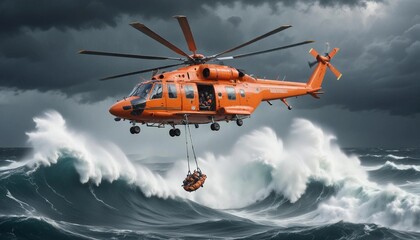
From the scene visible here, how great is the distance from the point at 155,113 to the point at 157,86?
1.06 m

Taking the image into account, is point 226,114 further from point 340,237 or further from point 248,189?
point 248,189

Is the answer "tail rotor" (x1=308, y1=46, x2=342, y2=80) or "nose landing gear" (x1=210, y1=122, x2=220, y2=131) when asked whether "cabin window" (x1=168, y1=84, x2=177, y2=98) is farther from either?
"tail rotor" (x1=308, y1=46, x2=342, y2=80)

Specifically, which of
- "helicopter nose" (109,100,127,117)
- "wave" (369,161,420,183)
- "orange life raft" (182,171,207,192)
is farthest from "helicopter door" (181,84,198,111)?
"wave" (369,161,420,183)

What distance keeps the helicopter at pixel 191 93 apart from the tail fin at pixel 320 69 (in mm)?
3807

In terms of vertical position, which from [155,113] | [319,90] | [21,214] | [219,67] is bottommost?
[21,214]

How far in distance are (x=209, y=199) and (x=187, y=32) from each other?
2280 cm

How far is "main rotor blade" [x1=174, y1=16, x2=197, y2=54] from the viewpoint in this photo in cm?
1767

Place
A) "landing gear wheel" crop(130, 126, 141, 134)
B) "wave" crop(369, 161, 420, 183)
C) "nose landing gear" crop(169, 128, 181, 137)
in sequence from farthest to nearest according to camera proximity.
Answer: "wave" crop(369, 161, 420, 183) → "nose landing gear" crop(169, 128, 181, 137) → "landing gear wheel" crop(130, 126, 141, 134)

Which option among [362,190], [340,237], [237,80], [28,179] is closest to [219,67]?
[237,80]

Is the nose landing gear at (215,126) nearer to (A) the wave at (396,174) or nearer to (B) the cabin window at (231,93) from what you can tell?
(B) the cabin window at (231,93)

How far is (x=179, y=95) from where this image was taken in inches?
785

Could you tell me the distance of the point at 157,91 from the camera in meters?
19.5


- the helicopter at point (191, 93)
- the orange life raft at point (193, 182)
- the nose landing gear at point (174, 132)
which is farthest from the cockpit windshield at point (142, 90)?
the orange life raft at point (193, 182)

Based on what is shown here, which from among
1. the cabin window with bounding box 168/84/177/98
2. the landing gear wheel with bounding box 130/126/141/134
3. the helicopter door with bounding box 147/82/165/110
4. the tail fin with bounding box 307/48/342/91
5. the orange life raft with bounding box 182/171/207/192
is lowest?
the orange life raft with bounding box 182/171/207/192
